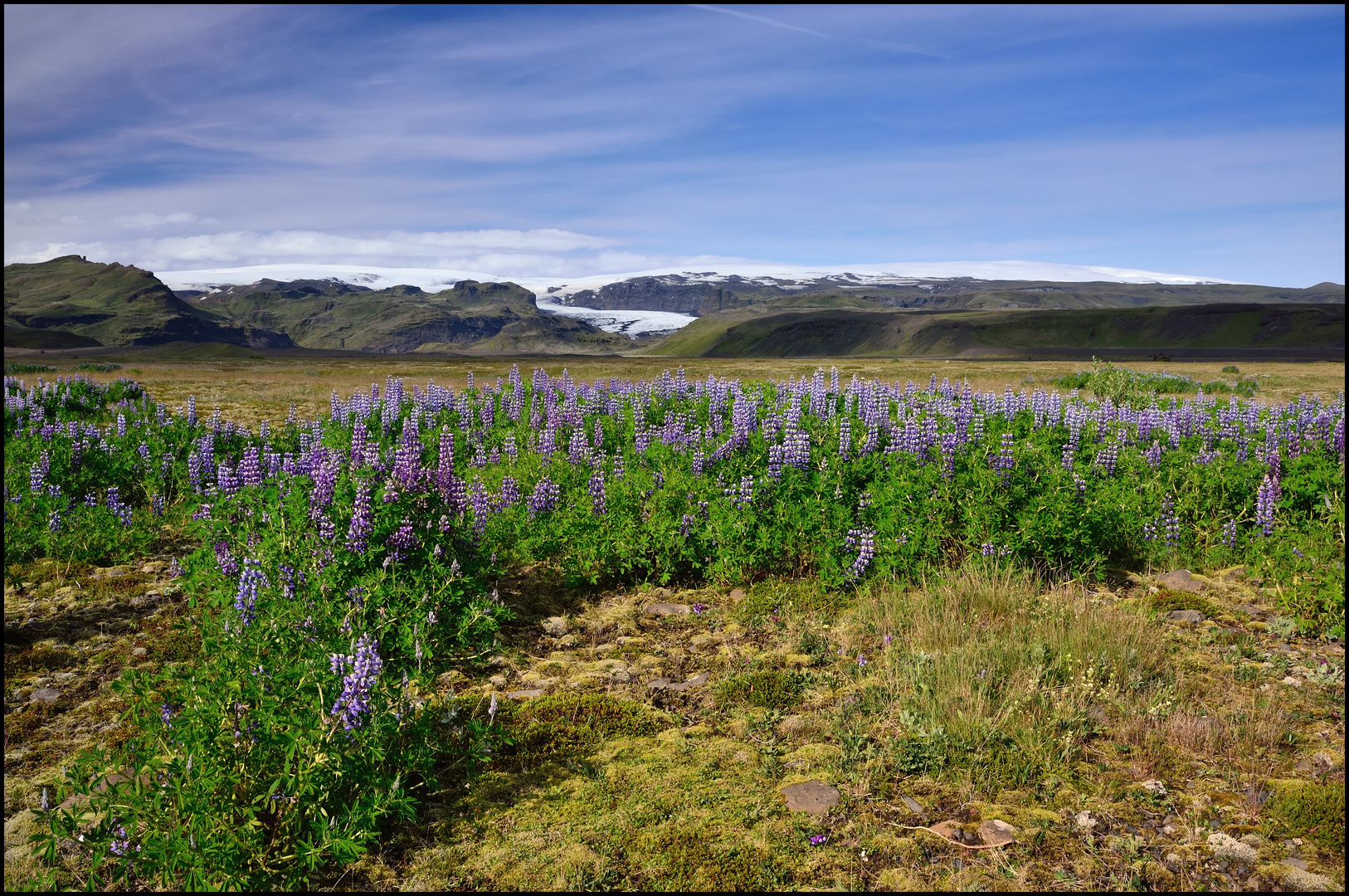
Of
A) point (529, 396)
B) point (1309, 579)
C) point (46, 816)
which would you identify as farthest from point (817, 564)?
point (529, 396)

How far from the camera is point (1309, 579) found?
6906 mm

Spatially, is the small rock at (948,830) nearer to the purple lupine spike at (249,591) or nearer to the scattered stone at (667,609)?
the scattered stone at (667,609)

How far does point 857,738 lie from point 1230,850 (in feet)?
6.16

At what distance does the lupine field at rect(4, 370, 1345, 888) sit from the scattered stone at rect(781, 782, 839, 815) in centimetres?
177

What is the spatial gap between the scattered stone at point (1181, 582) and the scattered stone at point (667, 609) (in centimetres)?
460

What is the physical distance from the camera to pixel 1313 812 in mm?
4062

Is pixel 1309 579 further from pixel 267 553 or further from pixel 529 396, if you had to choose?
pixel 529 396

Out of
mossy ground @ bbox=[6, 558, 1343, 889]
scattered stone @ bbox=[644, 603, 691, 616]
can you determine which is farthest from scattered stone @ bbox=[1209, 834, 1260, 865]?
scattered stone @ bbox=[644, 603, 691, 616]

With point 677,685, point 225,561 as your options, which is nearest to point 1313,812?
point 677,685

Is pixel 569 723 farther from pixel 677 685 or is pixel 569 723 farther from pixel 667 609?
pixel 667 609

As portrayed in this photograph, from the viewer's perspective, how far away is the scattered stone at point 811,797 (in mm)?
4262

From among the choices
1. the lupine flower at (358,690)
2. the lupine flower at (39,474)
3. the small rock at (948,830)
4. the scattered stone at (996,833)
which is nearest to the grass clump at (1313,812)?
the scattered stone at (996,833)

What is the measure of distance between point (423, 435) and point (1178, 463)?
998 cm

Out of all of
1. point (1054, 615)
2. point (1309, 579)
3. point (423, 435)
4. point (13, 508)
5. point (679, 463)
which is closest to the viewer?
point (1054, 615)
